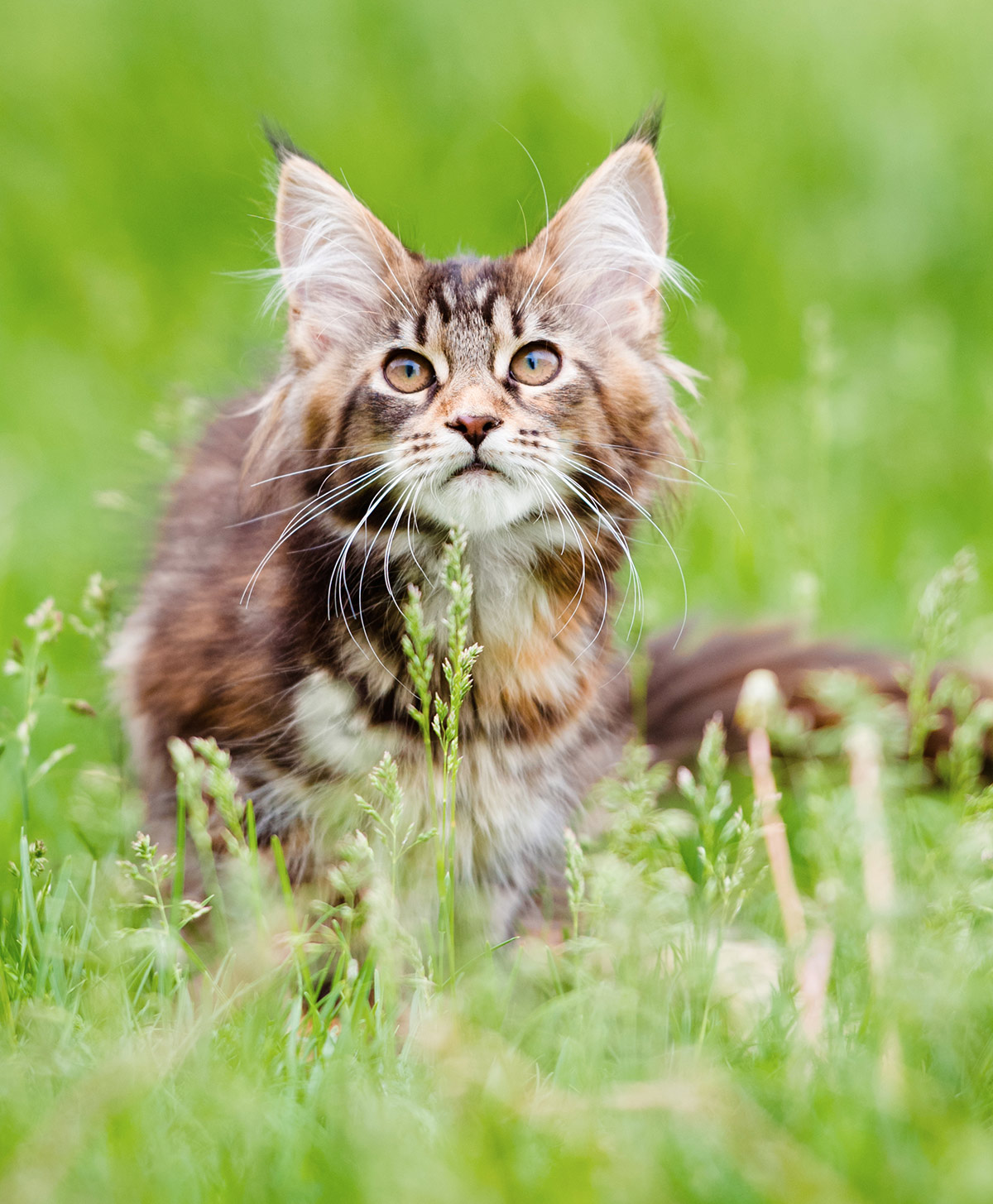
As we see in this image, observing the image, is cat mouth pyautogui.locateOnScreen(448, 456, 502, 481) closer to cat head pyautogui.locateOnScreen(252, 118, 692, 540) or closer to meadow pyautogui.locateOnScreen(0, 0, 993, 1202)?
cat head pyautogui.locateOnScreen(252, 118, 692, 540)

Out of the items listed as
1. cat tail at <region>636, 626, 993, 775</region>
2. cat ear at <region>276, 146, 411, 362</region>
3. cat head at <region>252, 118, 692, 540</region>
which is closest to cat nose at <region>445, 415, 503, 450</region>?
cat head at <region>252, 118, 692, 540</region>

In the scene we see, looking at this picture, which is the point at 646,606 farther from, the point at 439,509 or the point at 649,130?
the point at 649,130

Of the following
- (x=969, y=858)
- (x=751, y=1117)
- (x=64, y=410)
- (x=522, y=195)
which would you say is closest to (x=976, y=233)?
(x=522, y=195)

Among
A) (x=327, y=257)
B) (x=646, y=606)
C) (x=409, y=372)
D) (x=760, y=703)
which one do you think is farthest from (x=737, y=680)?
(x=327, y=257)

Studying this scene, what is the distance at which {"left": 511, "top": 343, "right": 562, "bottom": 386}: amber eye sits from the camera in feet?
6.82

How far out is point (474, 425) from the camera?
1.91 meters

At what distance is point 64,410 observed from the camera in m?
4.76

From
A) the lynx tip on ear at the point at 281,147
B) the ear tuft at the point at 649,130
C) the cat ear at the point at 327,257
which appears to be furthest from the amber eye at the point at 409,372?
the ear tuft at the point at 649,130

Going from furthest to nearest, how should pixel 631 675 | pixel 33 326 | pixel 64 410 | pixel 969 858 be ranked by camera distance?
pixel 33 326
pixel 64 410
pixel 631 675
pixel 969 858

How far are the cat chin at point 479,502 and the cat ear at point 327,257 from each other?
40cm

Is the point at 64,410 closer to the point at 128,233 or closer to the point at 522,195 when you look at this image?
the point at 128,233

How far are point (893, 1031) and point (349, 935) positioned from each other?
683 mm

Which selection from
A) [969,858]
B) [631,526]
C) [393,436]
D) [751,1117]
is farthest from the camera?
[631,526]

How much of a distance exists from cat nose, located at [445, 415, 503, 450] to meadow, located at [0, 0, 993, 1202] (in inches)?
18.8
